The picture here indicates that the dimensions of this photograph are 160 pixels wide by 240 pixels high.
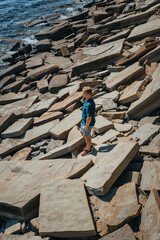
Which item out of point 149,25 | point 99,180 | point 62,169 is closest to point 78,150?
point 62,169

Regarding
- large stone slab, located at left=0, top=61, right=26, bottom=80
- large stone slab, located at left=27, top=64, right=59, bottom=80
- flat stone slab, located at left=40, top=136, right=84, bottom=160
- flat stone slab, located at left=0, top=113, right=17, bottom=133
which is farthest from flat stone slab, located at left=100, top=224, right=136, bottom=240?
large stone slab, located at left=0, top=61, right=26, bottom=80

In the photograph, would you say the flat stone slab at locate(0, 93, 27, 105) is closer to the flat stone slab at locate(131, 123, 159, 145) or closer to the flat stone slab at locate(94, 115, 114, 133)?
the flat stone slab at locate(94, 115, 114, 133)

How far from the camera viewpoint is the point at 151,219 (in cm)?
306

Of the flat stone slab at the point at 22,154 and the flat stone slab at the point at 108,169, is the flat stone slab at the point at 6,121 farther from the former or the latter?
the flat stone slab at the point at 108,169

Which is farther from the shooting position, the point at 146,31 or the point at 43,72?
→ the point at 43,72

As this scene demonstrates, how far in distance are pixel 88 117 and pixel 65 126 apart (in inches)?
55.7

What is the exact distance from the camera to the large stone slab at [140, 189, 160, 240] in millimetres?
2914

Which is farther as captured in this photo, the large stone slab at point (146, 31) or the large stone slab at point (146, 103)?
the large stone slab at point (146, 31)

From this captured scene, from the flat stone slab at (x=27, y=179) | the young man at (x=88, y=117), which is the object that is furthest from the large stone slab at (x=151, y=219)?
the young man at (x=88, y=117)

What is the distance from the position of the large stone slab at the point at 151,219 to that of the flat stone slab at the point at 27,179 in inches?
50.6

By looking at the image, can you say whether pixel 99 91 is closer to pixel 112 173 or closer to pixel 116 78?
pixel 116 78

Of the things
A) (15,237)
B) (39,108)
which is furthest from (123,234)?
(39,108)

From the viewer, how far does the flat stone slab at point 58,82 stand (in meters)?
8.41

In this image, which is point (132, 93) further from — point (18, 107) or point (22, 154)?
point (18, 107)
